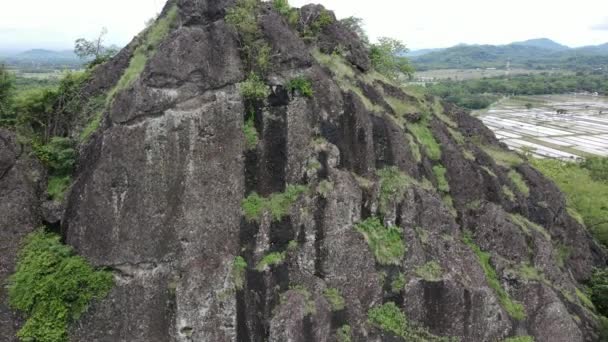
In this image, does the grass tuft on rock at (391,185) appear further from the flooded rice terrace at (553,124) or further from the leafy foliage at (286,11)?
the flooded rice terrace at (553,124)

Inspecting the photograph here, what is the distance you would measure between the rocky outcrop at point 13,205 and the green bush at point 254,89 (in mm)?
10247

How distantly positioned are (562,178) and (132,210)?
120 feet

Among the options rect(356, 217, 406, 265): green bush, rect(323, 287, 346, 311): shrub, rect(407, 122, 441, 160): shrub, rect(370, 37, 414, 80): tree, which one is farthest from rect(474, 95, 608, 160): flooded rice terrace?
rect(323, 287, 346, 311): shrub

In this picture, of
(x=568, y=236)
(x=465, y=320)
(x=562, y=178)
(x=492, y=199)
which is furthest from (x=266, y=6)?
(x=562, y=178)

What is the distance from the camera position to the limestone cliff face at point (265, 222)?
66.5 ft

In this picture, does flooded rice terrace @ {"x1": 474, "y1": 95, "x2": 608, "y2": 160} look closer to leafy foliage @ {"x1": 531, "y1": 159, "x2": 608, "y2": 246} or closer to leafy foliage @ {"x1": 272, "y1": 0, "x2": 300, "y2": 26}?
leafy foliage @ {"x1": 531, "y1": 159, "x2": 608, "y2": 246}

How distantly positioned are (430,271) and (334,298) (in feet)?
14.9

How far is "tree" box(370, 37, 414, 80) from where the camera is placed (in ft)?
105

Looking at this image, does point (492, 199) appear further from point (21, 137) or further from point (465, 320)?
point (21, 137)

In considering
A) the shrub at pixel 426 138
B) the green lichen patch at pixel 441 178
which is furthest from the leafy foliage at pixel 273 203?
the shrub at pixel 426 138

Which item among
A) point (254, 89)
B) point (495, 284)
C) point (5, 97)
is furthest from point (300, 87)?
point (5, 97)

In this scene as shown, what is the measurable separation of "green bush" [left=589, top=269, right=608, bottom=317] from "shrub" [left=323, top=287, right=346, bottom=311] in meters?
15.9

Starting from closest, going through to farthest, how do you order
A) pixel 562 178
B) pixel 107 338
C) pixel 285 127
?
pixel 107 338
pixel 285 127
pixel 562 178

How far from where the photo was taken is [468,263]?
73.3ft
